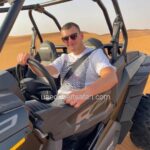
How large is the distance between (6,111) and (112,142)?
155cm

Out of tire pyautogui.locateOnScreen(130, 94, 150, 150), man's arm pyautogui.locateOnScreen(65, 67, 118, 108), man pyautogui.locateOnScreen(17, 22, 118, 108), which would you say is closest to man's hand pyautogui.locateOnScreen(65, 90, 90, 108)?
man's arm pyautogui.locateOnScreen(65, 67, 118, 108)

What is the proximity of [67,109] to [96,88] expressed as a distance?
268mm

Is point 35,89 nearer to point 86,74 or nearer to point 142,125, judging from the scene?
point 86,74

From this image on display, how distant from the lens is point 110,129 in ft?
12.3

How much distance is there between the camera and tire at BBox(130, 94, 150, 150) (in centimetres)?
435

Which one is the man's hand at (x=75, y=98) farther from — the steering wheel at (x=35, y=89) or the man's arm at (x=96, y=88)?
the steering wheel at (x=35, y=89)

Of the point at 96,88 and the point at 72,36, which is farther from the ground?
the point at 72,36

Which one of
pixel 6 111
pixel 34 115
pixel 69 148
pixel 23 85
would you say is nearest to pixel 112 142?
pixel 69 148

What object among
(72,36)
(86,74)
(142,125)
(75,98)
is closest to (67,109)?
(75,98)

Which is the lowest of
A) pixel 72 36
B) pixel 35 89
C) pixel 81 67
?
pixel 35 89

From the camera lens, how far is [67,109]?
2953 mm

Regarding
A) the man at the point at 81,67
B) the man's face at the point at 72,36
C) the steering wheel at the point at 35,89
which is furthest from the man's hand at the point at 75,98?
the man's face at the point at 72,36

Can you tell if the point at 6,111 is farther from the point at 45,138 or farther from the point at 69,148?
the point at 69,148

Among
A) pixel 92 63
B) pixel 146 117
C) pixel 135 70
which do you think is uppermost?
pixel 92 63
